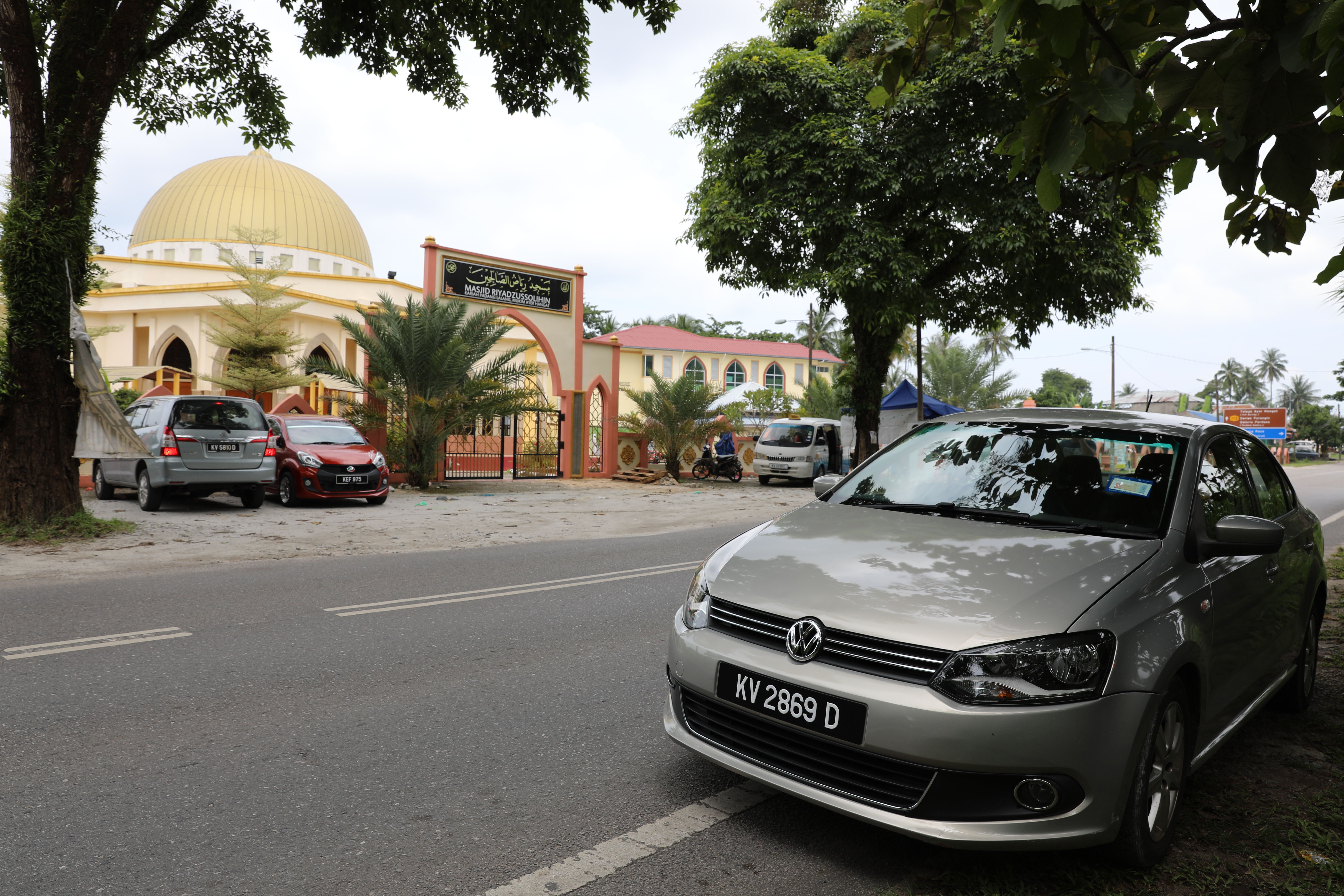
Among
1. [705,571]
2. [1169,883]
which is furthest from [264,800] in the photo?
[1169,883]

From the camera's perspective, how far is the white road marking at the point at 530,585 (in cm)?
666

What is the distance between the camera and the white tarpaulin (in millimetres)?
10500

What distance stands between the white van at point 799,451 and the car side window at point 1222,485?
20.4m

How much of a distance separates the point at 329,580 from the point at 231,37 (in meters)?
9.13

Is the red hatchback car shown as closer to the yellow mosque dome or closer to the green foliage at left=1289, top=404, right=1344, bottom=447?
the yellow mosque dome

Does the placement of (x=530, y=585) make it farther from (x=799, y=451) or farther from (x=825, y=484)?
(x=799, y=451)

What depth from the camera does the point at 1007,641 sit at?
8.28 ft

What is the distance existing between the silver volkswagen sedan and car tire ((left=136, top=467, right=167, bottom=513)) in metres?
12.4

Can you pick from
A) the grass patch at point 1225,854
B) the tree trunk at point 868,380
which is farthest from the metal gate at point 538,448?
the grass patch at point 1225,854

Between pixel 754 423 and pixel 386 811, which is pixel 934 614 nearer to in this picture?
pixel 386 811

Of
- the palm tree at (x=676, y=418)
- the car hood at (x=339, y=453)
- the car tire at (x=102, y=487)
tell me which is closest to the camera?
the car tire at (x=102, y=487)

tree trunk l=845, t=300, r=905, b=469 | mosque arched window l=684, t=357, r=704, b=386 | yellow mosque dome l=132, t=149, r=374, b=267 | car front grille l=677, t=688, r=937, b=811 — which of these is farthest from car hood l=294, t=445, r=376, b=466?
mosque arched window l=684, t=357, r=704, b=386

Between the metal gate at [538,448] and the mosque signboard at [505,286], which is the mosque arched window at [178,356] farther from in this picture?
the mosque signboard at [505,286]

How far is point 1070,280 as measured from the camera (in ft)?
58.1
